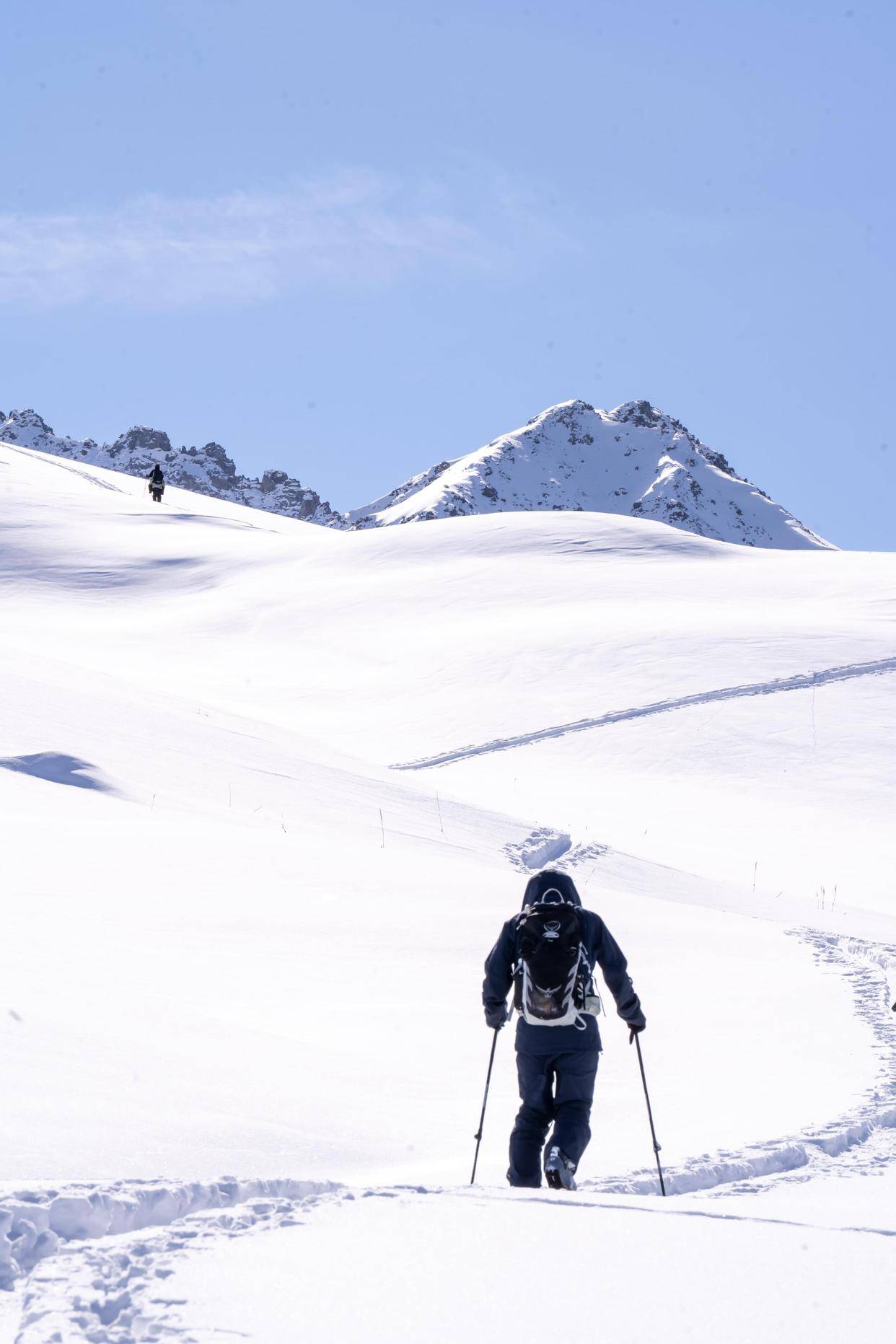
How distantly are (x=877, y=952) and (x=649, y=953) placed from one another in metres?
2.59

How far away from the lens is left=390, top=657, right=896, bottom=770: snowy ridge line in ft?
73.5

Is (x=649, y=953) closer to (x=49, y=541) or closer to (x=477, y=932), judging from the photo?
(x=477, y=932)

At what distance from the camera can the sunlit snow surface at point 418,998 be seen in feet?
11.3

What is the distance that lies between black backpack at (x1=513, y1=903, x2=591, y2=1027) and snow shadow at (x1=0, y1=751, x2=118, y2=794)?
7.69m

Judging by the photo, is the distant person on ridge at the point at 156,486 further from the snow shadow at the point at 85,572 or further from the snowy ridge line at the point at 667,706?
the snowy ridge line at the point at 667,706

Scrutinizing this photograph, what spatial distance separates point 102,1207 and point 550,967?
2.16 m

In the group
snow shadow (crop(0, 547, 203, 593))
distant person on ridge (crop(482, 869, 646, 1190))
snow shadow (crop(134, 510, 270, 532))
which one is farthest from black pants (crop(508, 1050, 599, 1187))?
snow shadow (crop(134, 510, 270, 532))

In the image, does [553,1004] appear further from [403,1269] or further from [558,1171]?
[403,1269]

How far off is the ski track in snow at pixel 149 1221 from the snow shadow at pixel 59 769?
326 inches

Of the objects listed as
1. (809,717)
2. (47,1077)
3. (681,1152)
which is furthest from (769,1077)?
(809,717)

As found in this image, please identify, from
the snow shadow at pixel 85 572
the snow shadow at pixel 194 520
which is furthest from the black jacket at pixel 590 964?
the snow shadow at pixel 194 520

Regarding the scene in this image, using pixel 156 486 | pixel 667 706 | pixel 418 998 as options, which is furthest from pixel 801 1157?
pixel 156 486

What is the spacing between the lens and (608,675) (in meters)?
27.0

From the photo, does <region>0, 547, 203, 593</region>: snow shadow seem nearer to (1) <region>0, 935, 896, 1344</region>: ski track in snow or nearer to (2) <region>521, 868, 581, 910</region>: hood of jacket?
(2) <region>521, 868, 581, 910</region>: hood of jacket
